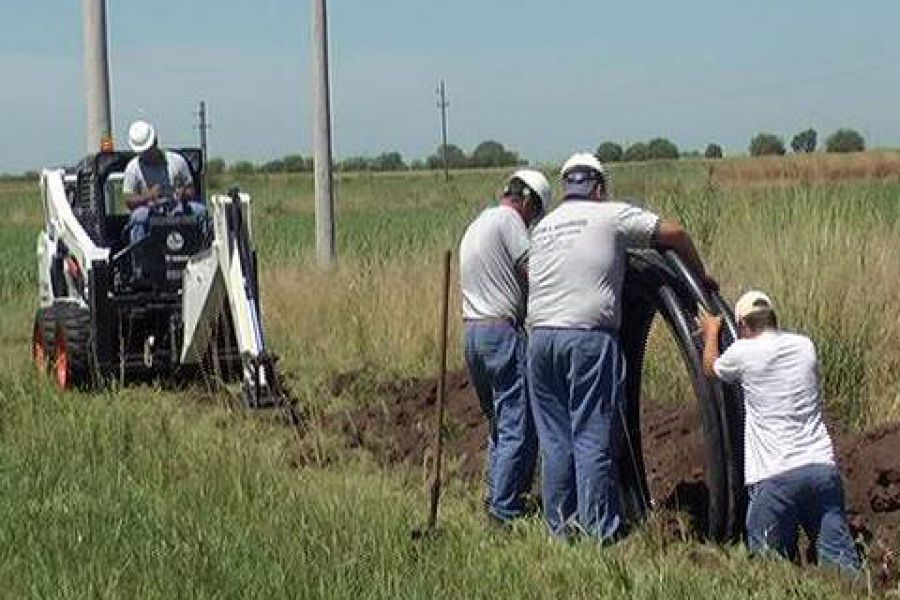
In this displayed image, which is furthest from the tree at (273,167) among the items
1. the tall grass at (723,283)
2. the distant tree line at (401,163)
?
the tall grass at (723,283)

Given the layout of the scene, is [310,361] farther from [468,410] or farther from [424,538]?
[424,538]

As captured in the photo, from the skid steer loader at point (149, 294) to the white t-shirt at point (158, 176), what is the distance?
1.07ft

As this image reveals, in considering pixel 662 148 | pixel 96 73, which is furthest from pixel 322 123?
pixel 662 148

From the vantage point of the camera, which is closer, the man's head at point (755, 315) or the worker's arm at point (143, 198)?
the man's head at point (755, 315)

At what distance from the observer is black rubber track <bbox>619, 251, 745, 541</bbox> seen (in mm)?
7562

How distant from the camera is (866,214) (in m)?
12.3

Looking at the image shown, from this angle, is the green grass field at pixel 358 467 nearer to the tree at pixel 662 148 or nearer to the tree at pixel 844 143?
the tree at pixel 844 143

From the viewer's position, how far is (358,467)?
9.80m

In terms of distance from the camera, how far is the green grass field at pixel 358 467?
21.4ft

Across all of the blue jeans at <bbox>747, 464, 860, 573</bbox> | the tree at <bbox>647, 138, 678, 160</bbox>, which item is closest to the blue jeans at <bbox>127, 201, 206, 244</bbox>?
the blue jeans at <bbox>747, 464, 860, 573</bbox>

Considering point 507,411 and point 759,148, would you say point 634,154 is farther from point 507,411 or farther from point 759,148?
point 507,411

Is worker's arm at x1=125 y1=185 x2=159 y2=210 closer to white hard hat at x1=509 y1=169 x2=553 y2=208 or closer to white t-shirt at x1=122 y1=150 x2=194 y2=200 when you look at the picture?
white t-shirt at x1=122 y1=150 x2=194 y2=200

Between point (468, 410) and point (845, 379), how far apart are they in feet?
9.07

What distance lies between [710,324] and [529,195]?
1422mm
